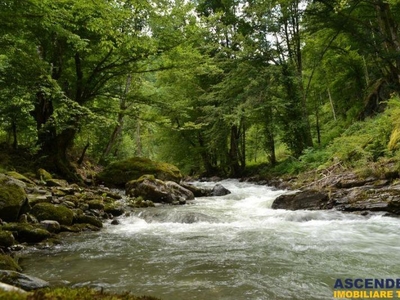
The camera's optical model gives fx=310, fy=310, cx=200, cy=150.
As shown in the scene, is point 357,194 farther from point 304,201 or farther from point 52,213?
point 52,213

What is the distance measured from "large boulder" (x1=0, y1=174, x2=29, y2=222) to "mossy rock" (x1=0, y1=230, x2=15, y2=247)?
3.12ft

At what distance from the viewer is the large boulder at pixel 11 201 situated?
6.55m

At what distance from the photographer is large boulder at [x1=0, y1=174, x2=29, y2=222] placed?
21.5ft

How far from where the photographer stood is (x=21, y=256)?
5285 mm

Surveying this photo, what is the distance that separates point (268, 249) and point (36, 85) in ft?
30.5

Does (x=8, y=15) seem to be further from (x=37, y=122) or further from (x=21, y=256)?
(x=37, y=122)

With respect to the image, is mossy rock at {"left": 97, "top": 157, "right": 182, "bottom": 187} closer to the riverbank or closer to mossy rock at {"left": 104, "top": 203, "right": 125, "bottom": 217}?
mossy rock at {"left": 104, "top": 203, "right": 125, "bottom": 217}

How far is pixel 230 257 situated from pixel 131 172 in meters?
11.9

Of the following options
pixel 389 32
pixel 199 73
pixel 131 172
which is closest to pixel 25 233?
pixel 131 172

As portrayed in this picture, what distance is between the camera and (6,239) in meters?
5.61

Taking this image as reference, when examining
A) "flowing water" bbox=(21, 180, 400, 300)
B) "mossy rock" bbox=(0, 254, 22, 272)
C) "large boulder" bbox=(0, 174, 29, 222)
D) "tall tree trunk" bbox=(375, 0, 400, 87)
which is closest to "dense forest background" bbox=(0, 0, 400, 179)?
"tall tree trunk" bbox=(375, 0, 400, 87)

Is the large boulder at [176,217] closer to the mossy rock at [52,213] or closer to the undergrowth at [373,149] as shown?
the mossy rock at [52,213]

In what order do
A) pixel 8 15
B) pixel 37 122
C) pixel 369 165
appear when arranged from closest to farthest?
1. pixel 8 15
2. pixel 369 165
3. pixel 37 122

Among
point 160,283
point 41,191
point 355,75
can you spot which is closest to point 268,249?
point 160,283
